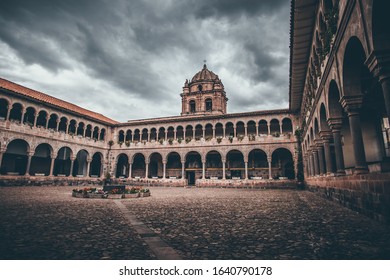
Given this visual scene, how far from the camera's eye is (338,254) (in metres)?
3.19

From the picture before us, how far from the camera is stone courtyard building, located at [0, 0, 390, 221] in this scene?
6.51 metres

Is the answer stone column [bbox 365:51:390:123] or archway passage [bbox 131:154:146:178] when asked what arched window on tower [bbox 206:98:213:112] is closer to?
archway passage [bbox 131:154:146:178]

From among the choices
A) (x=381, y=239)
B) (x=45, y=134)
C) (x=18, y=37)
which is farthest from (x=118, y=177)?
(x=381, y=239)

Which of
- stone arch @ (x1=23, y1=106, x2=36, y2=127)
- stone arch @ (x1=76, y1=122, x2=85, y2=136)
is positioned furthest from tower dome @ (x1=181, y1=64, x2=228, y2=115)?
stone arch @ (x1=23, y1=106, x2=36, y2=127)

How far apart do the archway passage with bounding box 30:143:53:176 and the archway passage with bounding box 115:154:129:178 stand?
9.14 metres

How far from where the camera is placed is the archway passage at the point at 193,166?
31.2m

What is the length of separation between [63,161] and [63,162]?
0.13m

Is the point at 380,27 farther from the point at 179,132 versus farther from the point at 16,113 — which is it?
the point at 16,113

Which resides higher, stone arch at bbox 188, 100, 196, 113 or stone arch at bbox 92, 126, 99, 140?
stone arch at bbox 188, 100, 196, 113

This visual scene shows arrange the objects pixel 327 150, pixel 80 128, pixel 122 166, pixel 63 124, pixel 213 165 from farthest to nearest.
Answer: pixel 122 166, pixel 80 128, pixel 213 165, pixel 63 124, pixel 327 150

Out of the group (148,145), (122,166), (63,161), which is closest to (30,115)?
(63,161)

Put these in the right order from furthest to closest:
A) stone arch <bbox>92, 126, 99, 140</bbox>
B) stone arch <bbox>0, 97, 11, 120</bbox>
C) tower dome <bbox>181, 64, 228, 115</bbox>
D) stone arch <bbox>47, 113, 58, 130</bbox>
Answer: tower dome <bbox>181, 64, 228, 115</bbox>, stone arch <bbox>92, 126, 99, 140</bbox>, stone arch <bbox>47, 113, 58, 130</bbox>, stone arch <bbox>0, 97, 11, 120</bbox>

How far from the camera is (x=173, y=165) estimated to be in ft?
108

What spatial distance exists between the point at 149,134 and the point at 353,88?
27329mm
